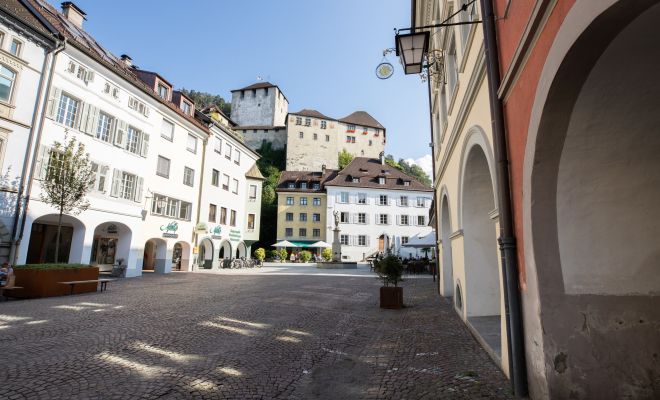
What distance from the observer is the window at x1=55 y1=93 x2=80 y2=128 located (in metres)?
16.3

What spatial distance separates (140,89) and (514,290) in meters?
22.9

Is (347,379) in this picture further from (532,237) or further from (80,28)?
(80,28)

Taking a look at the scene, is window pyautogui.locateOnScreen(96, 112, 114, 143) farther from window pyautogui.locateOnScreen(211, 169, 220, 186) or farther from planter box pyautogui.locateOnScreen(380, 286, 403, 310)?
planter box pyautogui.locateOnScreen(380, 286, 403, 310)

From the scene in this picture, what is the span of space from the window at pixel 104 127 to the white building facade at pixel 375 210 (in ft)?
103

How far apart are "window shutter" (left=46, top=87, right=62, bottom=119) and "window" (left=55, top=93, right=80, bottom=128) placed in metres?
0.23

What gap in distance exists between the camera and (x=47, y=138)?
1550 centimetres

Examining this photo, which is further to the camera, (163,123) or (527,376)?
(163,123)

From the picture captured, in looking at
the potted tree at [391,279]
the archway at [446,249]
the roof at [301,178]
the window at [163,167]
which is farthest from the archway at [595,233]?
the roof at [301,178]

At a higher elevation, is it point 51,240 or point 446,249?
point 51,240

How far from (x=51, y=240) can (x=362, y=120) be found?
72.8 meters

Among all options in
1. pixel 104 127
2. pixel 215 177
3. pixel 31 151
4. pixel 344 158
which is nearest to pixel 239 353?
pixel 31 151

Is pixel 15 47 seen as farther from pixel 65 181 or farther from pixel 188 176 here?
pixel 188 176

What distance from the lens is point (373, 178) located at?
50.7 metres

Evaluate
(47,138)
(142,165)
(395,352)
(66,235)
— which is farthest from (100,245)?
(395,352)
